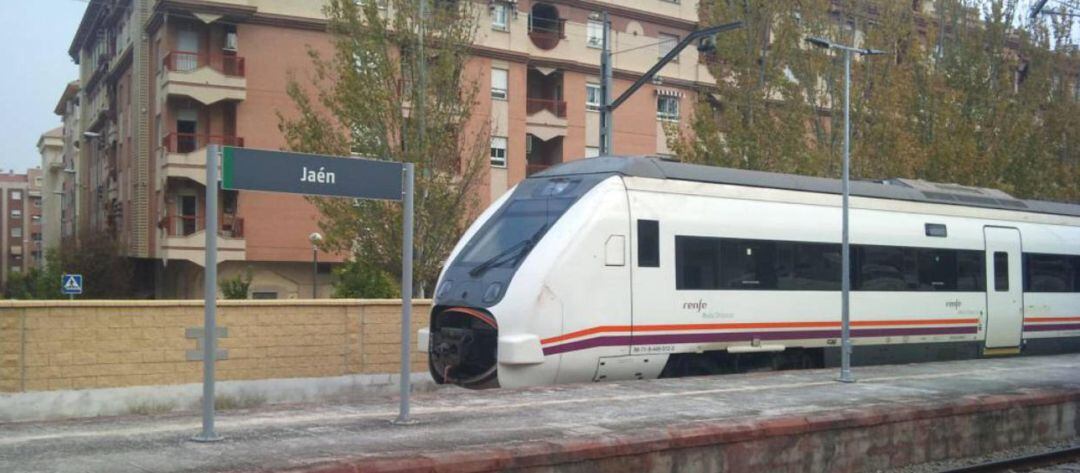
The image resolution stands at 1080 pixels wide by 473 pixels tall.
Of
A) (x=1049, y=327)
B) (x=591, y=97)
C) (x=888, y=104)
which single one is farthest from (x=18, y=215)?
(x=1049, y=327)

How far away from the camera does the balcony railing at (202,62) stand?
117ft

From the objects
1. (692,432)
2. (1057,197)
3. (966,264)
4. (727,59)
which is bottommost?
(692,432)

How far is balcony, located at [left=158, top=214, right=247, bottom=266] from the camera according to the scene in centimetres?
3534

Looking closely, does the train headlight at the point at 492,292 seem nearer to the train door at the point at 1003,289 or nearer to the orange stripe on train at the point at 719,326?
the orange stripe on train at the point at 719,326

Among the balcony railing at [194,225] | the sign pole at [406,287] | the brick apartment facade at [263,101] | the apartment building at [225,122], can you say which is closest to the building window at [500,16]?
the brick apartment facade at [263,101]

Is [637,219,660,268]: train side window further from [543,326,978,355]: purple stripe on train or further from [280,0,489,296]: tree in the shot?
[280,0,489,296]: tree

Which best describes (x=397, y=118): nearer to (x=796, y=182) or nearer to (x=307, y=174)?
(x=796, y=182)

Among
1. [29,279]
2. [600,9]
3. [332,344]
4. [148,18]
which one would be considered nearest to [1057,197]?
[600,9]

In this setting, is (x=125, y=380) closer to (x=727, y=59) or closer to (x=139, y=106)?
(x=727, y=59)

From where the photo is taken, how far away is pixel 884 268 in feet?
61.0

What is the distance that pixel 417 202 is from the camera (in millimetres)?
24922

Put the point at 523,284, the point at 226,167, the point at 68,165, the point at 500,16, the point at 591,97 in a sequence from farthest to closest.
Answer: the point at 68,165, the point at 591,97, the point at 500,16, the point at 523,284, the point at 226,167

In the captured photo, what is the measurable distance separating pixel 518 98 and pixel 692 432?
30.5 m

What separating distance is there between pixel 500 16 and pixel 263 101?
932cm
